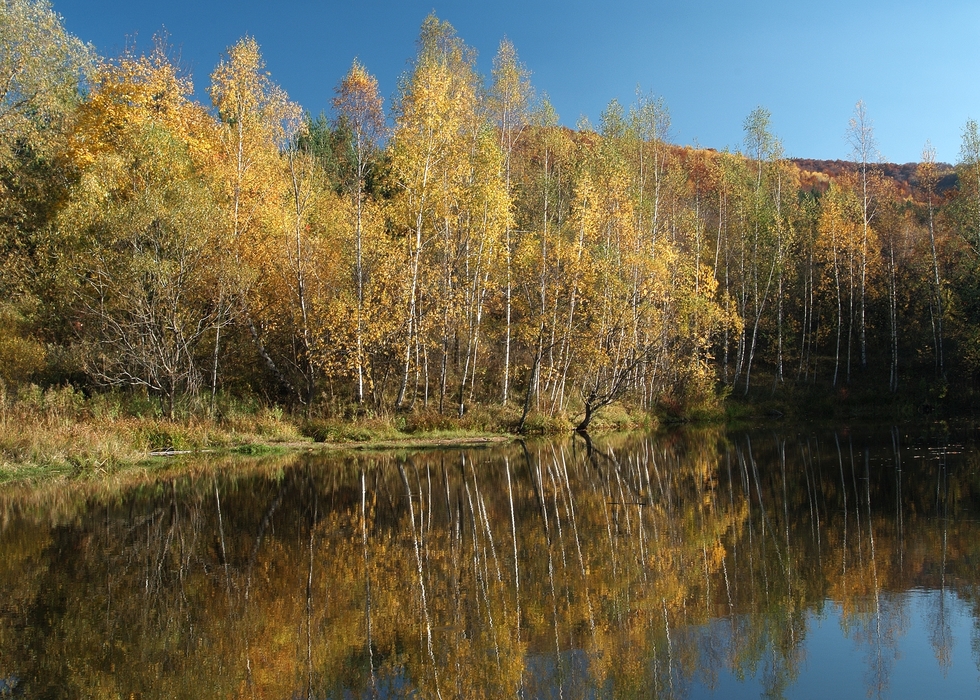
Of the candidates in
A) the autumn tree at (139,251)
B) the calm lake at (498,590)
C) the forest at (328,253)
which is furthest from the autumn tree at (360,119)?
the calm lake at (498,590)

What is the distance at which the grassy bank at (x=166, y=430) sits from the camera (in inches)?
691

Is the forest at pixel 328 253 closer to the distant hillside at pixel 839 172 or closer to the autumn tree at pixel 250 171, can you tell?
the autumn tree at pixel 250 171

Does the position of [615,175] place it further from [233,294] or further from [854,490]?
[854,490]

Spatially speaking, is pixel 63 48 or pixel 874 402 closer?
pixel 63 48

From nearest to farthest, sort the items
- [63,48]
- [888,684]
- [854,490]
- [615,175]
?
[888,684]
[854,490]
[63,48]
[615,175]

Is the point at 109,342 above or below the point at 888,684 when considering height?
above

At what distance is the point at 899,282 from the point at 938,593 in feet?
136

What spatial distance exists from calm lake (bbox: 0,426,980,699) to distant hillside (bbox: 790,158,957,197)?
2770 inches

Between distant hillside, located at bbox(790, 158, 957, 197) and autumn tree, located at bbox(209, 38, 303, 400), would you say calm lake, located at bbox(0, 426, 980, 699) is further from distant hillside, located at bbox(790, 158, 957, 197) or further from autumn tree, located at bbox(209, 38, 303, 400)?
distant hillside, located at bbox(790, 158, 957, 197)

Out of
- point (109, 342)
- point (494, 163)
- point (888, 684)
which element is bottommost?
point (888, 684)

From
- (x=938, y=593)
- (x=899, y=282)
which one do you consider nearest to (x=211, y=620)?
(x=938, y=593)

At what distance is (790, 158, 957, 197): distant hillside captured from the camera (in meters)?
76.8

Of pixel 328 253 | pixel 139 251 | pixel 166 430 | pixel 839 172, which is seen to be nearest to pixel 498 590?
pixel 166 430

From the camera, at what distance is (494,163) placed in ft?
88.2
